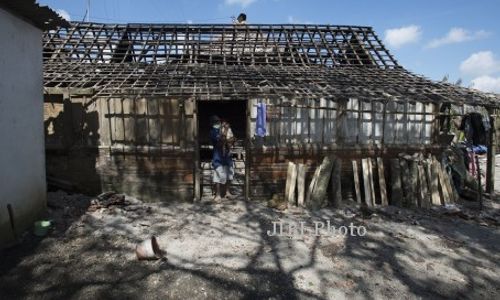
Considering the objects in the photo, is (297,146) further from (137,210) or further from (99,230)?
(99,230)

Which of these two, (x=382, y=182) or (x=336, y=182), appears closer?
(x=336, y=182)

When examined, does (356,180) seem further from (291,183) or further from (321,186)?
(291,183)

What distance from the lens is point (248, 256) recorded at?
5613 millimetres

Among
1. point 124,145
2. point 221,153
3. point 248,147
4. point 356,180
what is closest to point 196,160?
point 221,153

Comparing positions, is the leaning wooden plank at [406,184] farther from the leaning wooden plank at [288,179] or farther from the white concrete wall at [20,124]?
the white concrete wall at [20,124]

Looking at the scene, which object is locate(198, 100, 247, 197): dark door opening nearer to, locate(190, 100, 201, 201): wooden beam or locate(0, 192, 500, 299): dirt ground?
locate(190, 100, 201, 201): wooden beam

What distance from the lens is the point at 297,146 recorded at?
27.8 ft

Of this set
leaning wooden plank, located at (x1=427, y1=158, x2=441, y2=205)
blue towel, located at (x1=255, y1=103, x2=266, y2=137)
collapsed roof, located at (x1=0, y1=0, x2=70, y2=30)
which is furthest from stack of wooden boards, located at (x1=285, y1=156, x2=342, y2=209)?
collapsed roof, located at (x1=0, y1=0, x2=70, y2=30)

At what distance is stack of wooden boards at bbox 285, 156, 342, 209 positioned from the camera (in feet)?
27.1

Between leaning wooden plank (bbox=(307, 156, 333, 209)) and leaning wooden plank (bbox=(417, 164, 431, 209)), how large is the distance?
211 centimetres

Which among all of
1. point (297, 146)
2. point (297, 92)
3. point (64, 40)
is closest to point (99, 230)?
point (297, 146)

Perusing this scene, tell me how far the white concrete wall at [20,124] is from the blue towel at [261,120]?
417 cm

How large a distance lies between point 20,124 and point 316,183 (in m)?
5.77

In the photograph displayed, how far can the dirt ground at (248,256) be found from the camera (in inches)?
182
